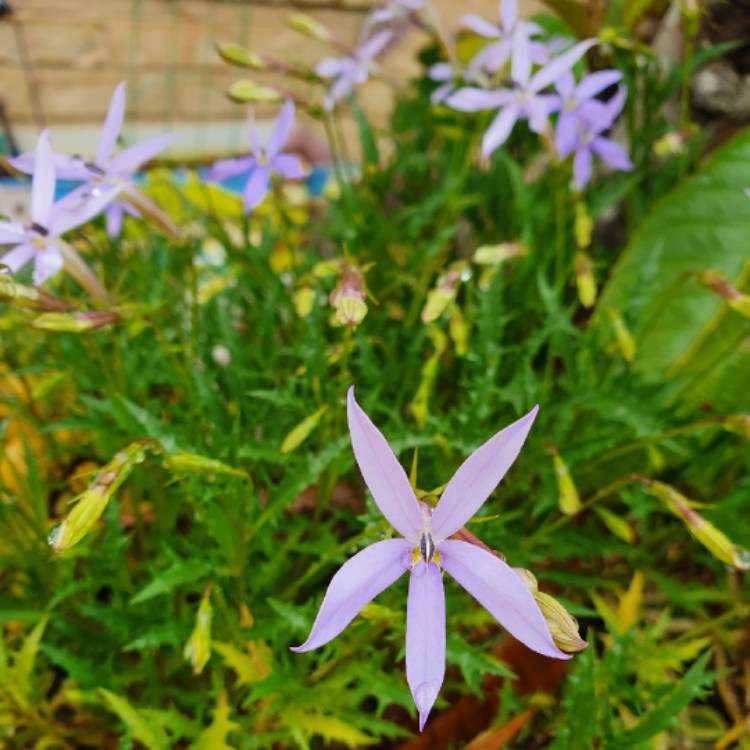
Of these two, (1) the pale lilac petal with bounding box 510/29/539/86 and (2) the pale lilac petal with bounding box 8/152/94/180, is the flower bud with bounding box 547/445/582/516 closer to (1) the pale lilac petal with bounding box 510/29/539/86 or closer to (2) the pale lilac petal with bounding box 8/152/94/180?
(1) the pale lilac petal with bounding box 510/29/539/86

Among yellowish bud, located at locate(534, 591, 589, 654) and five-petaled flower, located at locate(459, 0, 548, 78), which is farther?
five-petaled flower, located at locate(459, 0, 548, 78)

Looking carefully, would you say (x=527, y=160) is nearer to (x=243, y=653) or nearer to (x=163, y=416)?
(x=163, y=416)

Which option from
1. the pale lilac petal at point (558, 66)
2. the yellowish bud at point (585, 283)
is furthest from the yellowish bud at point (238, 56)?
the yellowish bud at point (585, 283)

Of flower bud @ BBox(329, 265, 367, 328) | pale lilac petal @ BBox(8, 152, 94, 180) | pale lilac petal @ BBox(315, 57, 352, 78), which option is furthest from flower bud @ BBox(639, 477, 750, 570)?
pale lilac petal @ BBox(315, 57, 352, 78)

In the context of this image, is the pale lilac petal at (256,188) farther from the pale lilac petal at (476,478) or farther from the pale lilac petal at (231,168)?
the pale lilac petal at (476,478)

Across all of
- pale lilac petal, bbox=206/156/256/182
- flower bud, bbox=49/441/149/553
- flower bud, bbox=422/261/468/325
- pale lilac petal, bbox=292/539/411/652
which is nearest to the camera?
pale lilac petal, bbox=292/539/411/652

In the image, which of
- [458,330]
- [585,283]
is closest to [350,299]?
[458,330]

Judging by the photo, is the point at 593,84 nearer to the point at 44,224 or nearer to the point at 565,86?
the point at 565,86
